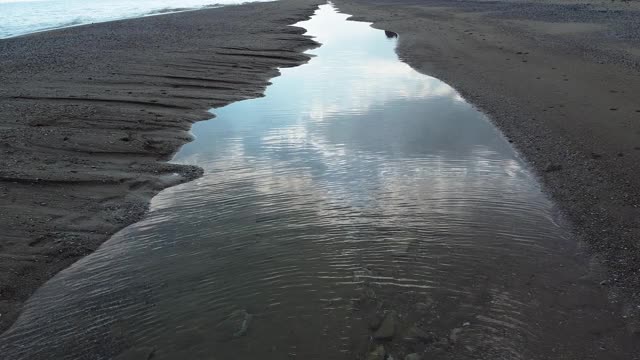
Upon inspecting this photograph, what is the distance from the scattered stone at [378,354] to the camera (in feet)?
18.3

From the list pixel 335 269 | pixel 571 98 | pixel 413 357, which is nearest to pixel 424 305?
pixel 413 357

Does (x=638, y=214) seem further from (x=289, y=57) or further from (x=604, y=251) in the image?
(x=289, y=57)

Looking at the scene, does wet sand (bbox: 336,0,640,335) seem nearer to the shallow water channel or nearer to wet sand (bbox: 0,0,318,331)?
the shallow water channel

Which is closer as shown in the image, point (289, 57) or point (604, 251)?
point (604, 251)

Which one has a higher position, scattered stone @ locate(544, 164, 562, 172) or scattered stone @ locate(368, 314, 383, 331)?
scattered stone @ locate(544, 164, 562, 172)

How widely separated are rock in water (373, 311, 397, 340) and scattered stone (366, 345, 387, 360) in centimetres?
18

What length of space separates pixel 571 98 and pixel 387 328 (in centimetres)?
1223

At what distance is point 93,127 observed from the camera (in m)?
13.2

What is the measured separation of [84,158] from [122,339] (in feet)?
20.8

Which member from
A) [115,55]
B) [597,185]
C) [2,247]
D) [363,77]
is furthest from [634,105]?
[115,55]

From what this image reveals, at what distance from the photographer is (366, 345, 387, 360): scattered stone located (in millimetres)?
5570

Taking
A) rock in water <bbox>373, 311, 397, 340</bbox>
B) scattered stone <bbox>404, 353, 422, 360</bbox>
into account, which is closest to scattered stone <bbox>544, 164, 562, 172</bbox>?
rock in water <bbox>373, 311, 397, 340</bbox>

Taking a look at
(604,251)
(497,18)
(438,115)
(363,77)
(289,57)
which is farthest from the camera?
(497,18)

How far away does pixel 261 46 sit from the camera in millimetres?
27672
